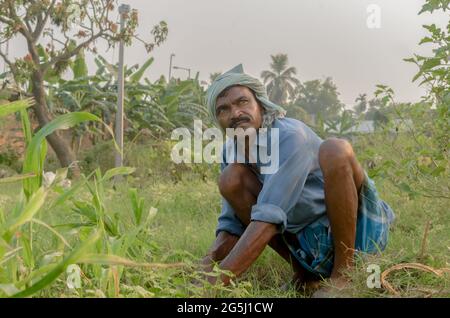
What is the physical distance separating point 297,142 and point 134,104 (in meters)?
7.34

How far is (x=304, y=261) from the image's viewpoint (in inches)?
84.8

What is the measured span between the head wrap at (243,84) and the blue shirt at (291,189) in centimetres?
4

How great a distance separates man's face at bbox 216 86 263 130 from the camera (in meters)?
2.04

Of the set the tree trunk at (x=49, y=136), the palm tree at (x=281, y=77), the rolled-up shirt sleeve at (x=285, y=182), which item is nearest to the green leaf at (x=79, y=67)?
the tree trunk at (x=49, y=136)

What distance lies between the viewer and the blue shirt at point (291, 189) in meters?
1.80

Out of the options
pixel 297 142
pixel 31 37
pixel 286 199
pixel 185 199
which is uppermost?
pixel 31 37

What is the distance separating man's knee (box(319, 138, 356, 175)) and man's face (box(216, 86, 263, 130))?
0.27 meters

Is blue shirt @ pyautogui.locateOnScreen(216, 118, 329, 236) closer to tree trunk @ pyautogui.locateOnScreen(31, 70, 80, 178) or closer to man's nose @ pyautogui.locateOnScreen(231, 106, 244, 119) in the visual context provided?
man's nose @ pyautogui.locateOnScreen(231, 106, 244, 119)

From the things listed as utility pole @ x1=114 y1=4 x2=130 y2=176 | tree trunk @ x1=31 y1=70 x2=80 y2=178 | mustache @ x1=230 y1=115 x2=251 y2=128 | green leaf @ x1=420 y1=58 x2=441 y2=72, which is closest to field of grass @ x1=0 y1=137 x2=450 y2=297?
mustache @ x1=230 y1=115 x2=251 y2=128

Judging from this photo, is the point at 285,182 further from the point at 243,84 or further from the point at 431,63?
the point at 431,63

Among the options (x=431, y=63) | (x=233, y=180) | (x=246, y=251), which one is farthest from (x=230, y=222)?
(x=431, y=63)

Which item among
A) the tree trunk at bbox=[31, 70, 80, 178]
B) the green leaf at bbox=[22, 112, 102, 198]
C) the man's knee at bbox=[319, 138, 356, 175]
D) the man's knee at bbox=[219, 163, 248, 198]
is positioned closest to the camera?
the green leaf at bbox=[22, 112, 102, 198]
